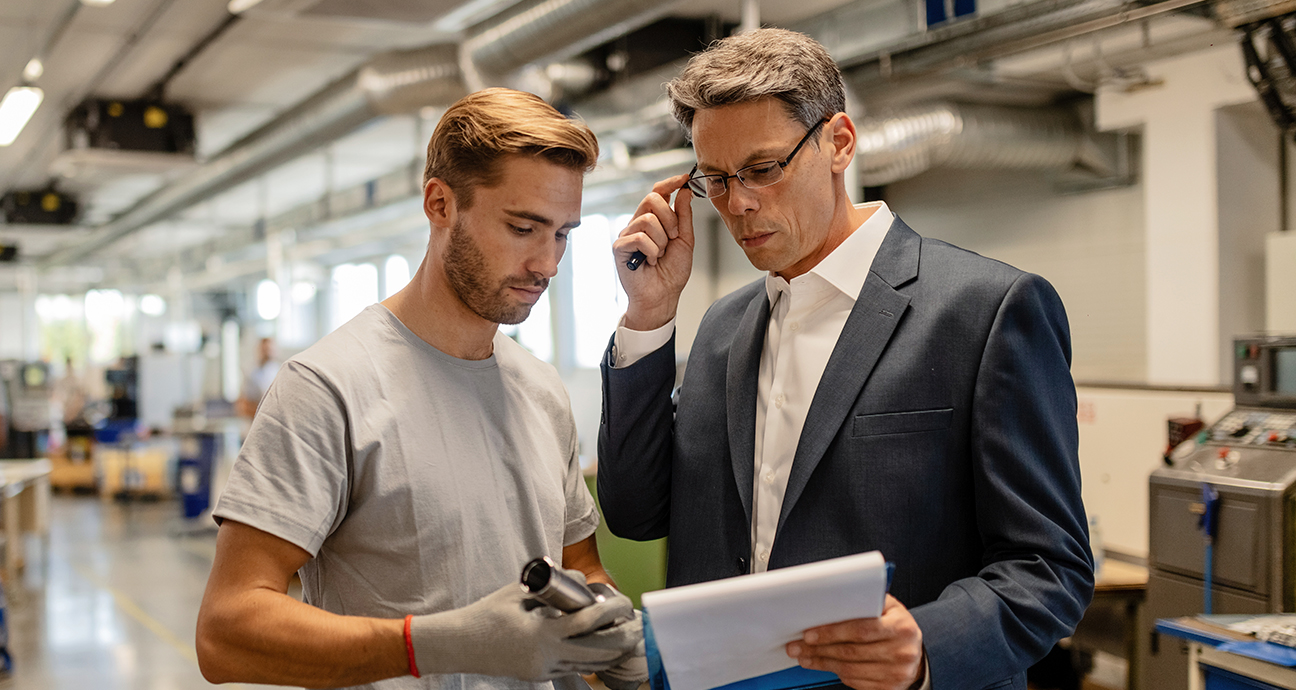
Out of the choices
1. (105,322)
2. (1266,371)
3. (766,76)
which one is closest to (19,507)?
(766,76)

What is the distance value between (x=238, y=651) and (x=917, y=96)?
20.3 feet

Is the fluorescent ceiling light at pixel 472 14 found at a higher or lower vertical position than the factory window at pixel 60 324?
higher

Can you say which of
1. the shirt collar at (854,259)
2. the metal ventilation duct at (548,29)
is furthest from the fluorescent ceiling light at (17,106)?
the shirt collar at (854,259)

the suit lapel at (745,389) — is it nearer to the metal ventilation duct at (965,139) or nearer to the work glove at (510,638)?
the work glove at (510,638)

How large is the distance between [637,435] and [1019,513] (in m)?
0.63

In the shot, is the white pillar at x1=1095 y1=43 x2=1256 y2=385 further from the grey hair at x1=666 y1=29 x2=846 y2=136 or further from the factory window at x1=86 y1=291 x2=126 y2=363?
the factory window at x1=86 y1=291 x2=126 y2=363

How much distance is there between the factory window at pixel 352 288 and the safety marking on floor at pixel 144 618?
27.7 ft

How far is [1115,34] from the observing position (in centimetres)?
547

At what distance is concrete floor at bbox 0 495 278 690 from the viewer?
17.4ft

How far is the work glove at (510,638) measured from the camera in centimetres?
120

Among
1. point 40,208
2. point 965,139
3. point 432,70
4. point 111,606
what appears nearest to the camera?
point 432,70

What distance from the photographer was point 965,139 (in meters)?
6.01

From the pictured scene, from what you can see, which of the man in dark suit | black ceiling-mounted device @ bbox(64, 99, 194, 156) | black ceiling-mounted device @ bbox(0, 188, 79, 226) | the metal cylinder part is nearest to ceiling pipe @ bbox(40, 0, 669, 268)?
black ceiling-mounted device @ bbox(64, 99, 194, 156)

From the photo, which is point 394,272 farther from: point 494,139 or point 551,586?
point 551,586
